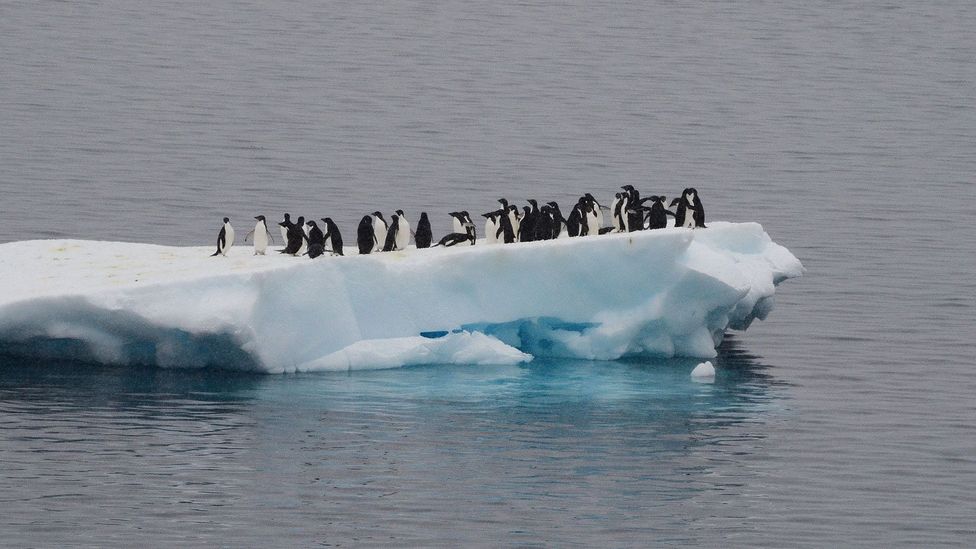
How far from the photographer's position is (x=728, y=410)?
93.7ft

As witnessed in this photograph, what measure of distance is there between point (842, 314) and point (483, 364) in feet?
52.5

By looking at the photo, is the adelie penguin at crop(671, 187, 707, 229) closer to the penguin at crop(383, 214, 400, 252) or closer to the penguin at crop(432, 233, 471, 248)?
the penguin at crop(432, 233, 471, 248)

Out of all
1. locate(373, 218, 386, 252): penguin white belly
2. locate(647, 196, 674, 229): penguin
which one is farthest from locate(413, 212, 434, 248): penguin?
locate(647, 196, 674, 229): penguin

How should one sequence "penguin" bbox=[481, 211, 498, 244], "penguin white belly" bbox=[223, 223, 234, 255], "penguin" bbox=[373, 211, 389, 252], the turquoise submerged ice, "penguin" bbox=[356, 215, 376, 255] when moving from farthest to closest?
"penguin" bbox=[481, 211, 498, 244], "penguin" bbox=[373, 211, 389, 252], "penguin white belly" bbox=[223, 223, 234, 255], "penguin" bbox=[356, 215, 376, 255], the turquoise submerged ice

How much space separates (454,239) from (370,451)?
8623mm

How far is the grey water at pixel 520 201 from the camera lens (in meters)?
22.5

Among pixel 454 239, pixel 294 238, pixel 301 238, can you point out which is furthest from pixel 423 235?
pixel 294 238

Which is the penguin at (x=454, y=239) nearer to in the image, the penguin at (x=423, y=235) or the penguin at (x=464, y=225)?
the penguin at (x=464, y=225)

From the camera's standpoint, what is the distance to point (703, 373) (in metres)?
30.9

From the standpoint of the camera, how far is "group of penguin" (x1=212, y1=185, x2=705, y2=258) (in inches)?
1225

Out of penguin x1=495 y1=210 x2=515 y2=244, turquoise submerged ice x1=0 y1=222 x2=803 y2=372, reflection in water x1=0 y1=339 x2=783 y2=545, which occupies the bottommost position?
reflection in water x1=0 y1=339 x2=783 y2=545

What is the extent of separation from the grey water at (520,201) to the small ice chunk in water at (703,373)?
31cm

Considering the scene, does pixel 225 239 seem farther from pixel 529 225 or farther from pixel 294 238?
pixel 529 225

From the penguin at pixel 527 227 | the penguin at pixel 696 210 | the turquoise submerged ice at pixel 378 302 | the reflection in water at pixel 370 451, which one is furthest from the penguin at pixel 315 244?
the penguin at pixel 696 210
